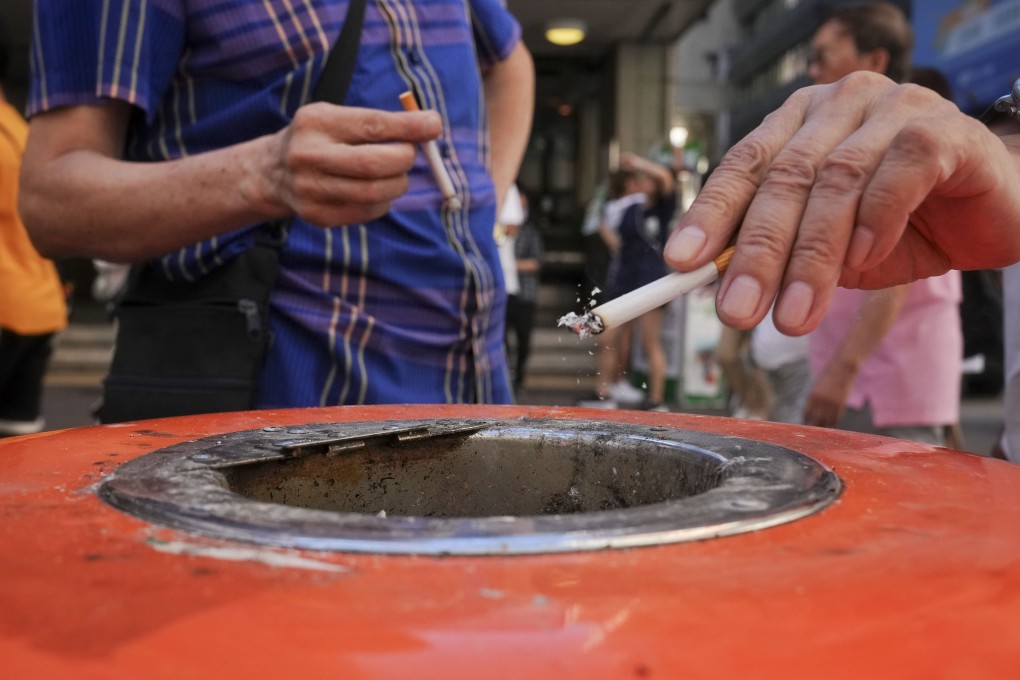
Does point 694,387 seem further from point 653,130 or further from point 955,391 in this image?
point 653,130

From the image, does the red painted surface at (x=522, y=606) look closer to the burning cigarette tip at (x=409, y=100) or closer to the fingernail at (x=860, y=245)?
the fingernail at (x=860, y=245)

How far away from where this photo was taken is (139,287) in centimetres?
150

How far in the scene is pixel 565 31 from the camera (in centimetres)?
1213

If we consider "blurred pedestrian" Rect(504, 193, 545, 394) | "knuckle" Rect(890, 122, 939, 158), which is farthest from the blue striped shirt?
"blurred pedestrian" Rect(504, 193, 545, 394)

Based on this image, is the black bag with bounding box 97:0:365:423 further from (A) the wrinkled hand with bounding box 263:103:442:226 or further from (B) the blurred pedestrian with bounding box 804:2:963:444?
(B) the blurred pedestrian with bounding box 804:2:963:444

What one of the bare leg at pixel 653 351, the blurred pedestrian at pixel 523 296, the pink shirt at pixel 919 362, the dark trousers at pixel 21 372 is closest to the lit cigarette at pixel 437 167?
the pink shirt at pixel 919 362

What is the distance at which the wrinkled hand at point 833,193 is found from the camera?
2.76 feet

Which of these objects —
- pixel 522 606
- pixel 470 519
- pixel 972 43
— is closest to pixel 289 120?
pixel 470 519

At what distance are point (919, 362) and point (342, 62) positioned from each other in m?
2.01

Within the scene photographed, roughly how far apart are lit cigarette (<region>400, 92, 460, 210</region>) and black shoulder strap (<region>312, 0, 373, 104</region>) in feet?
0.31

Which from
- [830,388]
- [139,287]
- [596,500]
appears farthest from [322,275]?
[830,388]

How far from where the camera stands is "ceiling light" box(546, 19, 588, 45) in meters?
11.9

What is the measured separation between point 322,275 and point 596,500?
2.09 feet

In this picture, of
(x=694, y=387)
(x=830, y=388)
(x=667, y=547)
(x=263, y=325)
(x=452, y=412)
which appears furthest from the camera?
(x=694, y=387)
